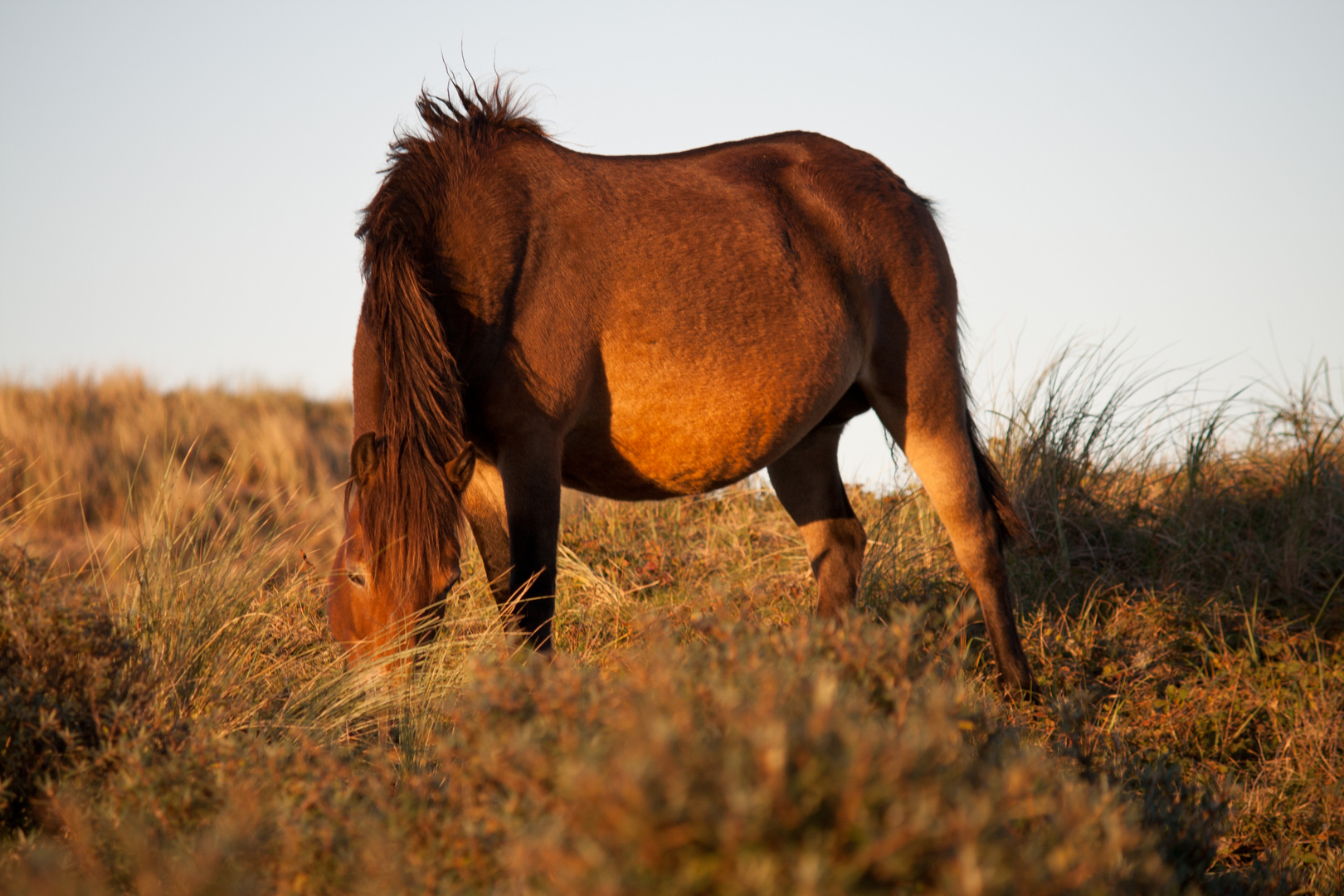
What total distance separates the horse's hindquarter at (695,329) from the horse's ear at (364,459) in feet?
2.89

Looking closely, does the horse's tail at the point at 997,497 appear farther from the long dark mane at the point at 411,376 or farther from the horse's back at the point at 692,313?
the long dark mane at the point at 411,376

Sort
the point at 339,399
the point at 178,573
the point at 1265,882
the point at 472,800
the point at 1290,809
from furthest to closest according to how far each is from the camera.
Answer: the point at 339,399 → the point at 1290,809 → the point at 178,573 → the point at 1265,882 → the point at 472,800

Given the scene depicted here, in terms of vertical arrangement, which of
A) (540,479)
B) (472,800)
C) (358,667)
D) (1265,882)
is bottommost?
(1265,882)

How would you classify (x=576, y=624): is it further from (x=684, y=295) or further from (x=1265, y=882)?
(x=1265, y=882)

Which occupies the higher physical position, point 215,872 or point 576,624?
point 215,872

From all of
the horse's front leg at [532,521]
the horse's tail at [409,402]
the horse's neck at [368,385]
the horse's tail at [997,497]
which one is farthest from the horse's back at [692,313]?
the horse's tail at [997,497]

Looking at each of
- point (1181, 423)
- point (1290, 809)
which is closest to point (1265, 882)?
point (1290, 809)

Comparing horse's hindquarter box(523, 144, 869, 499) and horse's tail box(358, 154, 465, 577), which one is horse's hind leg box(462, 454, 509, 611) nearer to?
horse's hindquarter box(523, 144, 869, 499)

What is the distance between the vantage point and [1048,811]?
1446 millimetres

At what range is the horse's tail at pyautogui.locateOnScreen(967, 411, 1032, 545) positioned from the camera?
4.62m

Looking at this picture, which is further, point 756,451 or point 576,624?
point 576,624

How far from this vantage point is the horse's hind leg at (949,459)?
4.41m

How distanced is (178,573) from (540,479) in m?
1.31

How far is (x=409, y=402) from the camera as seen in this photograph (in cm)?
298
